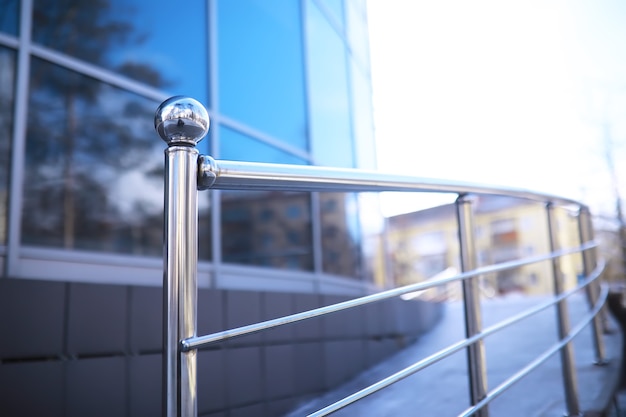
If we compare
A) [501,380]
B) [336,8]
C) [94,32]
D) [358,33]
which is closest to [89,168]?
[94,32]

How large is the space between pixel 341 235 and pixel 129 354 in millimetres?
3921

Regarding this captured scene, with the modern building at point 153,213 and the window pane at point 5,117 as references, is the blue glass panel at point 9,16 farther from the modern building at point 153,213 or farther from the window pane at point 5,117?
the window pane at point 5,117

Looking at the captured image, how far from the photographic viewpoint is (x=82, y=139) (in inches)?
155

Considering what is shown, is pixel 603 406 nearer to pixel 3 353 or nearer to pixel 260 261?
pixel 3 353

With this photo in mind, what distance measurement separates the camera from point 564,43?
17.3 metres

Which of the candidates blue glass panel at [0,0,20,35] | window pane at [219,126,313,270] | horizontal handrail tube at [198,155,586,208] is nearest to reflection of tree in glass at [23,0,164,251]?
blue glass panel at [0,0,20,35]

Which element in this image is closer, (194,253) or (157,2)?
(194,253)

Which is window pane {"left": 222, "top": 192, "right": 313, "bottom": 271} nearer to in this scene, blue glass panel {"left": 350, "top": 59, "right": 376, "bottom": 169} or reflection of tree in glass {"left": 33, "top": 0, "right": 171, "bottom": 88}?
reflection of tree in glass {"left": 33, "top": 0, "right": 171, "bottom": 88}

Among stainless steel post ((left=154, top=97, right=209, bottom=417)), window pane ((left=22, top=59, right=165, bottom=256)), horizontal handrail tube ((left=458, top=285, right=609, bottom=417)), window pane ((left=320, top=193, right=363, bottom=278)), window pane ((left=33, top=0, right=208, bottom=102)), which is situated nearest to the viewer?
stainless steel post ((left=154, top=97, right=209, bottom=417))

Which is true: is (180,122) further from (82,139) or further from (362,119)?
(362,119)

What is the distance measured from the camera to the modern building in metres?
2.24

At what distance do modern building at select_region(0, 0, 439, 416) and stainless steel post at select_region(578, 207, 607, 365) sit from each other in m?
1.74

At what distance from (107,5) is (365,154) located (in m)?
4.32

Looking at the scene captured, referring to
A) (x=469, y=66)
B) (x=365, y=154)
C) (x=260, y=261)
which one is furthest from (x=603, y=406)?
(x=469, y=66)
